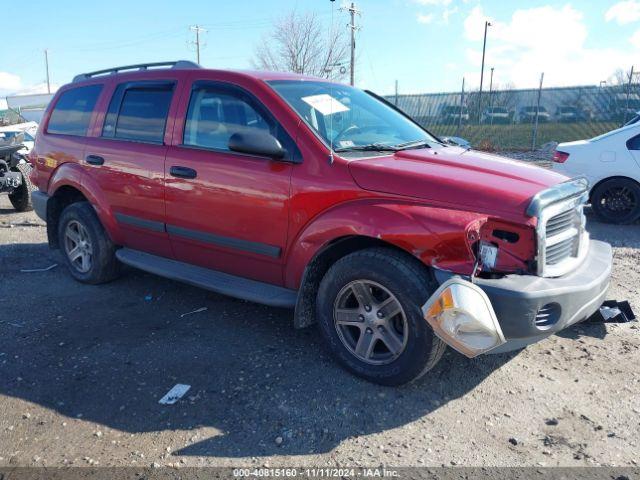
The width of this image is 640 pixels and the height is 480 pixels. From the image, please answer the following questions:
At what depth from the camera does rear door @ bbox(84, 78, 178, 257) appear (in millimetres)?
4293

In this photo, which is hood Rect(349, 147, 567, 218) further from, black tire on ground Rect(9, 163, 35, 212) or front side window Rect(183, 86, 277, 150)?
black tire on ground Rect(9, 163, 35, 212)

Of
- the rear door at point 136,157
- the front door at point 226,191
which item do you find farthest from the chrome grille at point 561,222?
the rear door at point 136,157

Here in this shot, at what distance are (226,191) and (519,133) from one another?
59.9 feet

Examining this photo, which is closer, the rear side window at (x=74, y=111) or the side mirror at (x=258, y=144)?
the side mirror at (x=258, y=144)

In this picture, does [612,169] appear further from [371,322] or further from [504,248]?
[371,322]

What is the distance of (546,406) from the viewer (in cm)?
314

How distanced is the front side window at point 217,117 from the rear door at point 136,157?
0.83 feet

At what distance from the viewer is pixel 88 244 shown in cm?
512

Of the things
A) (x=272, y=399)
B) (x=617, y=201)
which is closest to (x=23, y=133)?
(x=272, y=399)

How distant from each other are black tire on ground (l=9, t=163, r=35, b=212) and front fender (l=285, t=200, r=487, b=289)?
23.2 ft

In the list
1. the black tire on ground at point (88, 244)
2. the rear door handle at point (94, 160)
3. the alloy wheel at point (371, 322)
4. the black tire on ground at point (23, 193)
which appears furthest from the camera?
the black tire on ground at point (23, 193)

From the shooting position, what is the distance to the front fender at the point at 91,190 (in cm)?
478

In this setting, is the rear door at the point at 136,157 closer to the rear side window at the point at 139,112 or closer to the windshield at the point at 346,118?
the rear side window at the point at 139,112

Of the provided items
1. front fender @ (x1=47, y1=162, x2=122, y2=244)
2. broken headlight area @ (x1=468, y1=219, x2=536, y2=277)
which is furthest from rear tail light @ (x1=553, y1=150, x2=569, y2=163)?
front fender @ (x1=47, y1=162, x2=122, y2=244)
